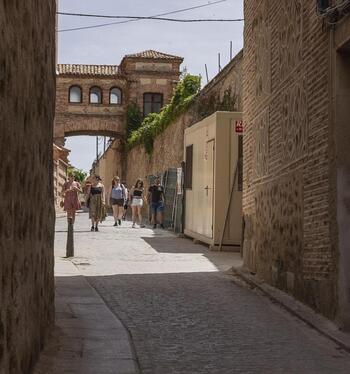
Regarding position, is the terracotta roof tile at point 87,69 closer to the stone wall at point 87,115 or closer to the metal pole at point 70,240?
the stone wall at point 87,115

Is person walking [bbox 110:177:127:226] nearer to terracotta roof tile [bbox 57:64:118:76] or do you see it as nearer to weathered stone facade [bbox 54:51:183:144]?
weathered stone facade [bbox 54:51:183:144]

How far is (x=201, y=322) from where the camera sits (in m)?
7.35

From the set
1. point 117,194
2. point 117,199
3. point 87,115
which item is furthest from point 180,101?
point 87,115

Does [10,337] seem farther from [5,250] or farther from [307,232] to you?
[307,232]

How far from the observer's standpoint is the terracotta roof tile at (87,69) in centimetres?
5175

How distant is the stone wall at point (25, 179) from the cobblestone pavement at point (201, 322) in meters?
1.04

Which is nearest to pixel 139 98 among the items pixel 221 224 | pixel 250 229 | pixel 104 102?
pixel 104 102

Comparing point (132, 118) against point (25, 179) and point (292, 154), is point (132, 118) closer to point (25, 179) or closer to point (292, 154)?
point (292, 154)

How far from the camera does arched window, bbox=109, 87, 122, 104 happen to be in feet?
170

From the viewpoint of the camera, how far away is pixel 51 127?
19.8ft

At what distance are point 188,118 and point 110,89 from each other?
27.5 m

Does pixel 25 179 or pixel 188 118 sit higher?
pixel 188 118

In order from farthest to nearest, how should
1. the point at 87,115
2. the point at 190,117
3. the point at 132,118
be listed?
the point at 87,115 < the point at 132,118 < the point at 190,117

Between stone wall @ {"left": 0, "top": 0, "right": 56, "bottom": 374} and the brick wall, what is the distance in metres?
2.71
